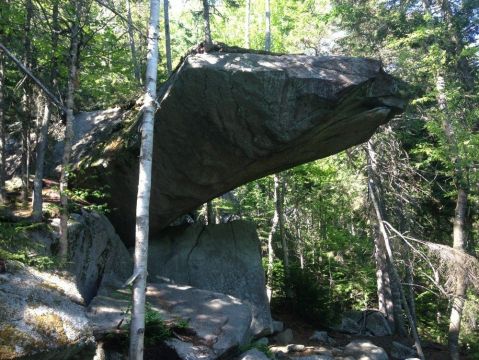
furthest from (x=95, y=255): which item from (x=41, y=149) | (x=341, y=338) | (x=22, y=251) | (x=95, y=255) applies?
(x=341, y=338)

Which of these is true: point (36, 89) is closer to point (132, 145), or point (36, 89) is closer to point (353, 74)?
point (132, 145)

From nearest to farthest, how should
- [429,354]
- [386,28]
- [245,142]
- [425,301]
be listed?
[245,142] < [429,354] < [386,28] < [425,301]

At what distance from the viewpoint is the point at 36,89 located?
9469 mm

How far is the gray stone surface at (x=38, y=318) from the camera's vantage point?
3.85m

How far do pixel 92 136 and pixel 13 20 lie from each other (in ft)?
12.1

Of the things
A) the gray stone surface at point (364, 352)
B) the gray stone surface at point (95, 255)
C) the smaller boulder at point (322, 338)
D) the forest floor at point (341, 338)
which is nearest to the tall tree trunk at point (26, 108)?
the gray stone surface at point (95, 255)

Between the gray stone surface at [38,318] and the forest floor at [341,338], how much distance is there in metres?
8.68

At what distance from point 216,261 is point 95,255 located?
13.0ft

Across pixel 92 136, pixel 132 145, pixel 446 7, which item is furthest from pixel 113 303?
pixel 446 7

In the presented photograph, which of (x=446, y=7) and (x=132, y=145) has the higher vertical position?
(x=446, y=7)

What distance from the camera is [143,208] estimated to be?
643cm

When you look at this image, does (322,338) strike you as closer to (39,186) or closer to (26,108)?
(39,186)

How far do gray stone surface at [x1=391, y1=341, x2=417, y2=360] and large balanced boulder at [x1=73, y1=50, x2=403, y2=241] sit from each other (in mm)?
6174

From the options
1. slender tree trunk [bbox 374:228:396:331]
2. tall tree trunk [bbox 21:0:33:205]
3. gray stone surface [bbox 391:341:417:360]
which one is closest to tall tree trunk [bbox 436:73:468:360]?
gray stone surface [bbox 391:341:417:360]
